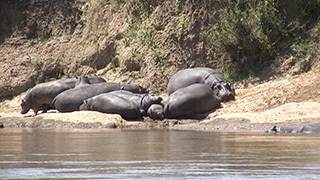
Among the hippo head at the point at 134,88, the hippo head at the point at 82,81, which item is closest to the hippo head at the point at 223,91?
the hippo head at the point at 134,88

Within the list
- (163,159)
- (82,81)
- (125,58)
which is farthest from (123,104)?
(163,159)

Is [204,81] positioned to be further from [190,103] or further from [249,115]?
[249,115]

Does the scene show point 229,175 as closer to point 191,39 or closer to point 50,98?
point 50,98

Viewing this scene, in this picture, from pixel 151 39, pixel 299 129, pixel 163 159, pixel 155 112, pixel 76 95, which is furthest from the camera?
pixel 151 39

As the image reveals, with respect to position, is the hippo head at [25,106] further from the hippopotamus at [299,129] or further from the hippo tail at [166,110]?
the hippopotamus at [299,129]

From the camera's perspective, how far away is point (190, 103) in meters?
12.7

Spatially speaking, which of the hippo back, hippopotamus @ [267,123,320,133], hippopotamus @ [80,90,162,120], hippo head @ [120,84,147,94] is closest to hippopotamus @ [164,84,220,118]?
hippopotamus @ [80,90,162,120]

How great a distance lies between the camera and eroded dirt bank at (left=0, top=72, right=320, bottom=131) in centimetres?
1094

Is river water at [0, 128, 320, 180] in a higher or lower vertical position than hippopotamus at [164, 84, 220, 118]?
higher

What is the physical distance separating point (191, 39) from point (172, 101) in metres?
4.42

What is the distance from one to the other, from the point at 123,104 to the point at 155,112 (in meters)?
0.84

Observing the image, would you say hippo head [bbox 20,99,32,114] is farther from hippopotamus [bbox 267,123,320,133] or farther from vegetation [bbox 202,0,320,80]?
hippopotamus [bbox 267,123,320,133]

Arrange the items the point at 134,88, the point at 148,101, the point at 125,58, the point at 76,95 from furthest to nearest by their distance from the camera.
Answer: the point at 125,58, the point at 134,88, the point at 76,95, the point at 148,101

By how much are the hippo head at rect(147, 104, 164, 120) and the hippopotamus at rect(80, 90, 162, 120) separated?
9.7 inches
